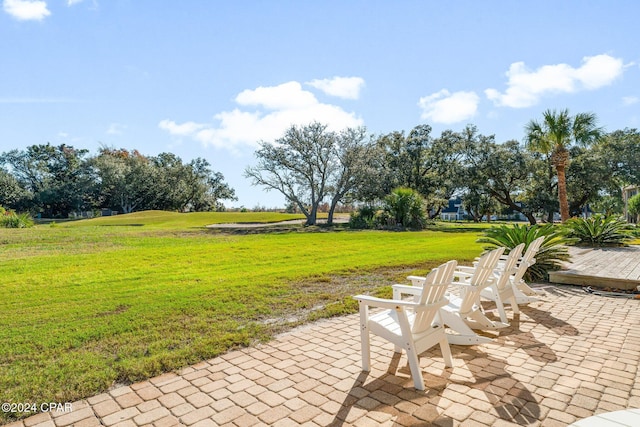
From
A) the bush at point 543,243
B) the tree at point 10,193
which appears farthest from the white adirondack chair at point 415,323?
the tree at point 10,193

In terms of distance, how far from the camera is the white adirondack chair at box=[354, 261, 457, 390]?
2.62 m

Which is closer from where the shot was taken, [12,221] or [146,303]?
[146,303]

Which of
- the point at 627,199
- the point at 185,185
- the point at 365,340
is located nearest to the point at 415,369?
the point at 365,340

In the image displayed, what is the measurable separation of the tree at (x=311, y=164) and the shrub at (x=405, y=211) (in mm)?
3798

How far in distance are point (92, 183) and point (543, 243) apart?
45.1m

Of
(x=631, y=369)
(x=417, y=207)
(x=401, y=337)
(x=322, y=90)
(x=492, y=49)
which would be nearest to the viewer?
(x=401, y=337)

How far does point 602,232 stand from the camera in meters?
12.1

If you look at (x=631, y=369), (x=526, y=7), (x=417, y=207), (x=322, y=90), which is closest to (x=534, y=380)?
(x=631, y=369)

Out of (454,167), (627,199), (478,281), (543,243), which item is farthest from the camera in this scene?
(454,167)

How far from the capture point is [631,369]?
2.93 meters

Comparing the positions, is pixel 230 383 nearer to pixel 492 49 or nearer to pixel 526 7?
pixel 526 7

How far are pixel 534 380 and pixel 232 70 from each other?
11510 mm

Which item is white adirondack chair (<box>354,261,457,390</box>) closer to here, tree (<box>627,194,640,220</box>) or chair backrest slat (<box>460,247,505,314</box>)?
chair backrest slat (<box>460,247,505,314</box>)

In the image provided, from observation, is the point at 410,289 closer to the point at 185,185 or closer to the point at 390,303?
the point at 390,303
